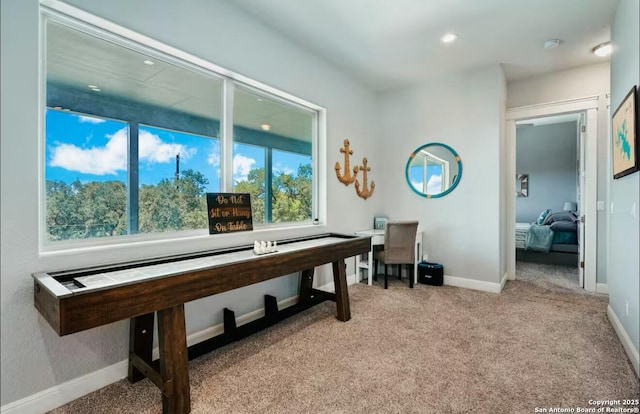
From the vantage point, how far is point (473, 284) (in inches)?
160

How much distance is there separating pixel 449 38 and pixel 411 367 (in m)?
3.17

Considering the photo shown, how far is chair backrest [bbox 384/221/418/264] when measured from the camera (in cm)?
396

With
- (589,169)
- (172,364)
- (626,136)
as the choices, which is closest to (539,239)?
(589,169)

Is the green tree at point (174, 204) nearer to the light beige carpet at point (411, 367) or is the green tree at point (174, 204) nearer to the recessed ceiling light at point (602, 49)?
the light beige carpet at point (411, 367)

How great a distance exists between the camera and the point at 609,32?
3.12m

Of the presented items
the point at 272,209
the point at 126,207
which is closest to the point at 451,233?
the point at 272,209

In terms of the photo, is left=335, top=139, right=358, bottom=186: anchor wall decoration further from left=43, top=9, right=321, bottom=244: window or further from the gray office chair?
left=43, top=9, right=321, bottom=244: window

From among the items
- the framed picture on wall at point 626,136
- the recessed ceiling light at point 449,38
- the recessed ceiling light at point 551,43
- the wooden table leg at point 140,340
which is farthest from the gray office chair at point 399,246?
the wooden table leg at point 140,340

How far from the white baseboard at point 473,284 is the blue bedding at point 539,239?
1725 millimetres

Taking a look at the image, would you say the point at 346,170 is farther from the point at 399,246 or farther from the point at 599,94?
the point at 599,94

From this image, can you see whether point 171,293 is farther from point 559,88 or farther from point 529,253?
point 529,253

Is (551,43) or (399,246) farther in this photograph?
(399,246)

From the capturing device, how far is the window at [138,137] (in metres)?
1.92

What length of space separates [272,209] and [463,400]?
2302mm
